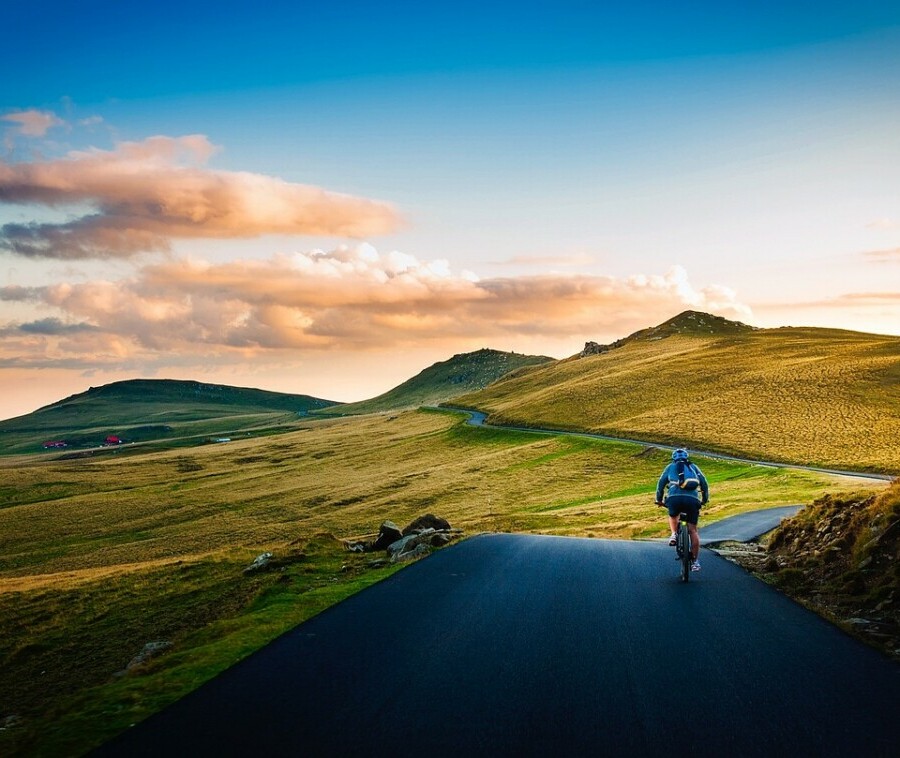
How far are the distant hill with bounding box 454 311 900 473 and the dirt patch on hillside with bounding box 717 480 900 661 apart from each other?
41.1 m

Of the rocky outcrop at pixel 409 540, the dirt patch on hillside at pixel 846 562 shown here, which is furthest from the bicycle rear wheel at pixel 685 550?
the rocky outcrop at pixel 409 540

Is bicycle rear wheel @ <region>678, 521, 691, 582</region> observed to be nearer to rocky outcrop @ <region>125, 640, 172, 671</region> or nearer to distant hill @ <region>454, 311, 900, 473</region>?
rocky outcrop @ <region>125, 640, 172, 671</region>

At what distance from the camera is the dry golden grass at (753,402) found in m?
67.9

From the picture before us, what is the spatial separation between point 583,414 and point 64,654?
88816mm

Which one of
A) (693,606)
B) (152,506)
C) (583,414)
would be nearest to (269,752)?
(693,606)

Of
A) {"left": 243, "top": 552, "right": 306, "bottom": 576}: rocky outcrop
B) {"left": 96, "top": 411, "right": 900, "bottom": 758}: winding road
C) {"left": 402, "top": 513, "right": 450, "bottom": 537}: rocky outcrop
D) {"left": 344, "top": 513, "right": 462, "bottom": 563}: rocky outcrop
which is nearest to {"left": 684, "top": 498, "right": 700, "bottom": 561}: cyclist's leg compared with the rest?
{"left": 96, "top": 411, "right": 900, "bottom": 758}: winding road

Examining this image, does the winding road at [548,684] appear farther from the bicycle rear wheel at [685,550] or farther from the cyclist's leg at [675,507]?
the cyclist's leg at [675,507]

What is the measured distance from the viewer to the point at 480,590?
15609 mm

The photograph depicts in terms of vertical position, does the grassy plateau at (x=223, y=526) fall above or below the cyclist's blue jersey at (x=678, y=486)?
below

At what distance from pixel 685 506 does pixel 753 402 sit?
8183 centimetres

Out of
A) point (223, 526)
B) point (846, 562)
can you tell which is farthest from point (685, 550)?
point (223, 526)

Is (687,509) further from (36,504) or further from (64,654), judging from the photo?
(36,504)

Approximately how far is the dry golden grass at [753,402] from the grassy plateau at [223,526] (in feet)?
29.6

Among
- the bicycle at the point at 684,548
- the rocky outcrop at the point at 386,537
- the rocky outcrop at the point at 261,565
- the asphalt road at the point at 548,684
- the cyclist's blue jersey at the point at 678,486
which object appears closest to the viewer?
the asphalt road at the point at 548,684
